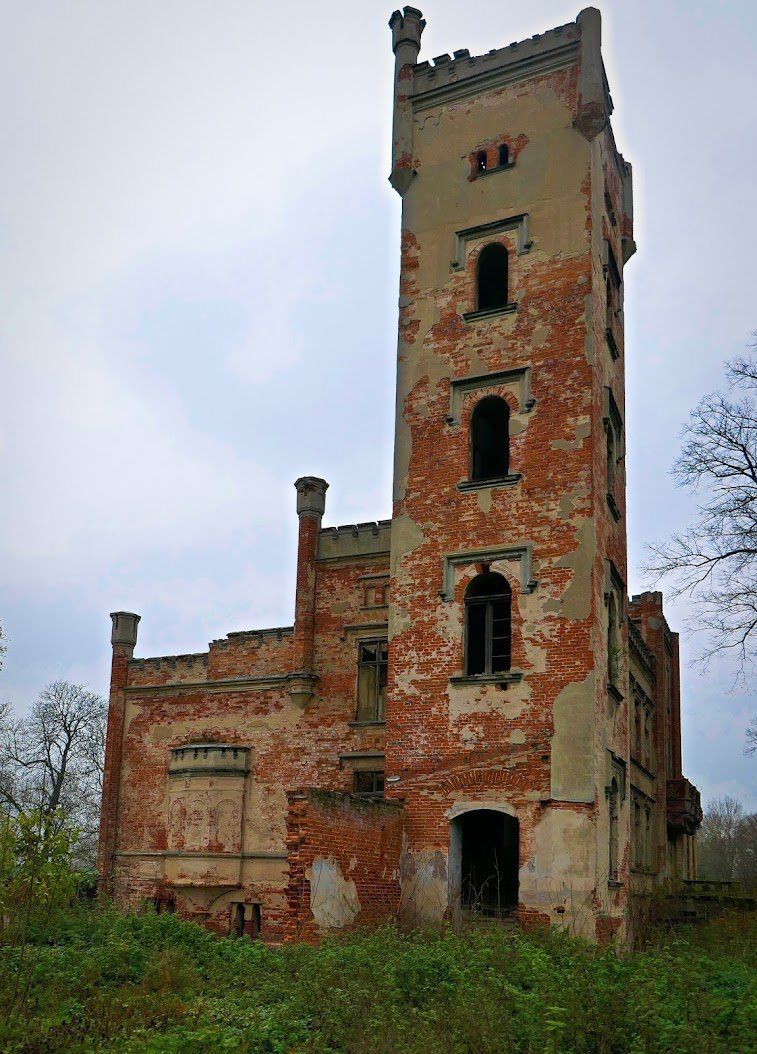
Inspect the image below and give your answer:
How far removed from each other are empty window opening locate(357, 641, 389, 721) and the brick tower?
4573 mm

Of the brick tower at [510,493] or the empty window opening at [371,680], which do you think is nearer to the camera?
the brick tower at [510,493]

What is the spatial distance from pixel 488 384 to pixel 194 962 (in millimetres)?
10491

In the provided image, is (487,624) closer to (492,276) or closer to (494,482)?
(494,482)

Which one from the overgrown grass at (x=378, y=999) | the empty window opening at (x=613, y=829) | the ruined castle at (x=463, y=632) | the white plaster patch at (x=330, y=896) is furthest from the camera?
the empty window opening at (x=613, y=829)

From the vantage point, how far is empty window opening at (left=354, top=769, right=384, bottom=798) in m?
21.8

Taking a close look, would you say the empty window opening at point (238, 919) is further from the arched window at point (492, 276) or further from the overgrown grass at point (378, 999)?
the arched window at point (492, 276)

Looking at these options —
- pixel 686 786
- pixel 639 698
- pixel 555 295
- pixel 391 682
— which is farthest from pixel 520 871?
pixel 686 786

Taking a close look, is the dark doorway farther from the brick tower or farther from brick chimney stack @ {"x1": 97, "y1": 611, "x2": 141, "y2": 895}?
brick chimney stack @ {"x1": 97, "y1": 611, "x2": 141, "y2": 895}

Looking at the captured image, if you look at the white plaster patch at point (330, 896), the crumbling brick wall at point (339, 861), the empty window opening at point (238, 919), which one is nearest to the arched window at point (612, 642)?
the crumbling brick wall at point (339, 861)

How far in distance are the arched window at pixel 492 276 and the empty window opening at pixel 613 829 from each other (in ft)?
28.6

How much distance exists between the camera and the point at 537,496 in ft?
56.9

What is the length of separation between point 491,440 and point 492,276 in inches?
124

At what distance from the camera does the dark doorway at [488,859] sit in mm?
16484

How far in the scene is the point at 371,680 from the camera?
2255cm
